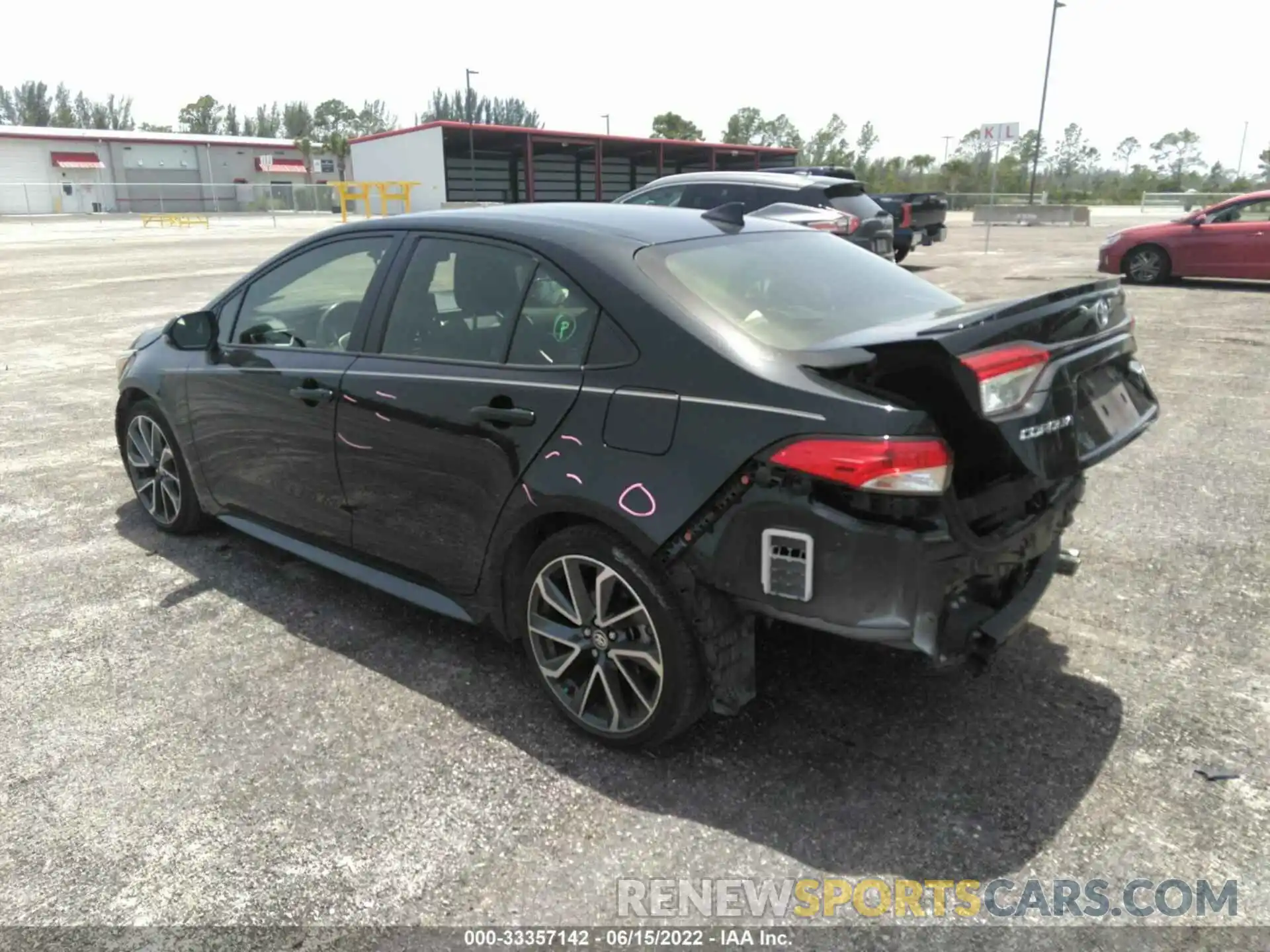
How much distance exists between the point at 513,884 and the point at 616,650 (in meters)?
0.75

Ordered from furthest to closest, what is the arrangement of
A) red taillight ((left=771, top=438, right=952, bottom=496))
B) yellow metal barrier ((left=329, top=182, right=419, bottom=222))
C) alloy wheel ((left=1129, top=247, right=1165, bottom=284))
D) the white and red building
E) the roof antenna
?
the white and red building → yellow metal barrier ((left=329, top=182, right=419, bottom=222)) → alloy wheel ((left=1129, top=247, right=1165, bottom=284)) → the roof antenna → red taillight ((left=771, top=438, right=952, bottom=496))

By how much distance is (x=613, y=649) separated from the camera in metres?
2.88

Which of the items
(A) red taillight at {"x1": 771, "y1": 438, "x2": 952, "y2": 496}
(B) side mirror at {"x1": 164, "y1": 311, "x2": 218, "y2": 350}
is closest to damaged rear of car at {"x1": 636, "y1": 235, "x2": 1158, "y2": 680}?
(A) red taillight at {"x1": 771, "y1": 438, "x2": 952, "y2": 496}

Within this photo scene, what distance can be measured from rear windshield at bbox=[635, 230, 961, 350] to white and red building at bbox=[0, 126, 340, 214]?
193 feet

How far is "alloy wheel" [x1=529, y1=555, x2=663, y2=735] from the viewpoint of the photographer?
2.81 meters

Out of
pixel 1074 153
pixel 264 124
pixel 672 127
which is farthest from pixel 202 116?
pixel 1074 153

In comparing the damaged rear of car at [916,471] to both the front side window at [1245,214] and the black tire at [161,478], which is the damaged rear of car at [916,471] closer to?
the black tire at [161,478]

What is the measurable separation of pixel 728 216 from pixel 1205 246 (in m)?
14.2

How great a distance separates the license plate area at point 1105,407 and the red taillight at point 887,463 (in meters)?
0.60

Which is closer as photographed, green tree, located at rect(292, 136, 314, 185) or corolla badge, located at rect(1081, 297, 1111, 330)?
corolla badge, located at rect(1081, 297, 1111, 330)

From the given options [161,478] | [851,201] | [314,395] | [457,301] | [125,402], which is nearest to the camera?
[457,301]

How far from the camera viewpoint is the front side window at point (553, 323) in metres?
2.92

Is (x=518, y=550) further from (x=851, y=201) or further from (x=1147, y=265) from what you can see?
(x=1147, y=265)

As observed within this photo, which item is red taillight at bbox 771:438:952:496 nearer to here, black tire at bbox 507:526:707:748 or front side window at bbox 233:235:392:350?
black tire at bbox 507:526:707:748
